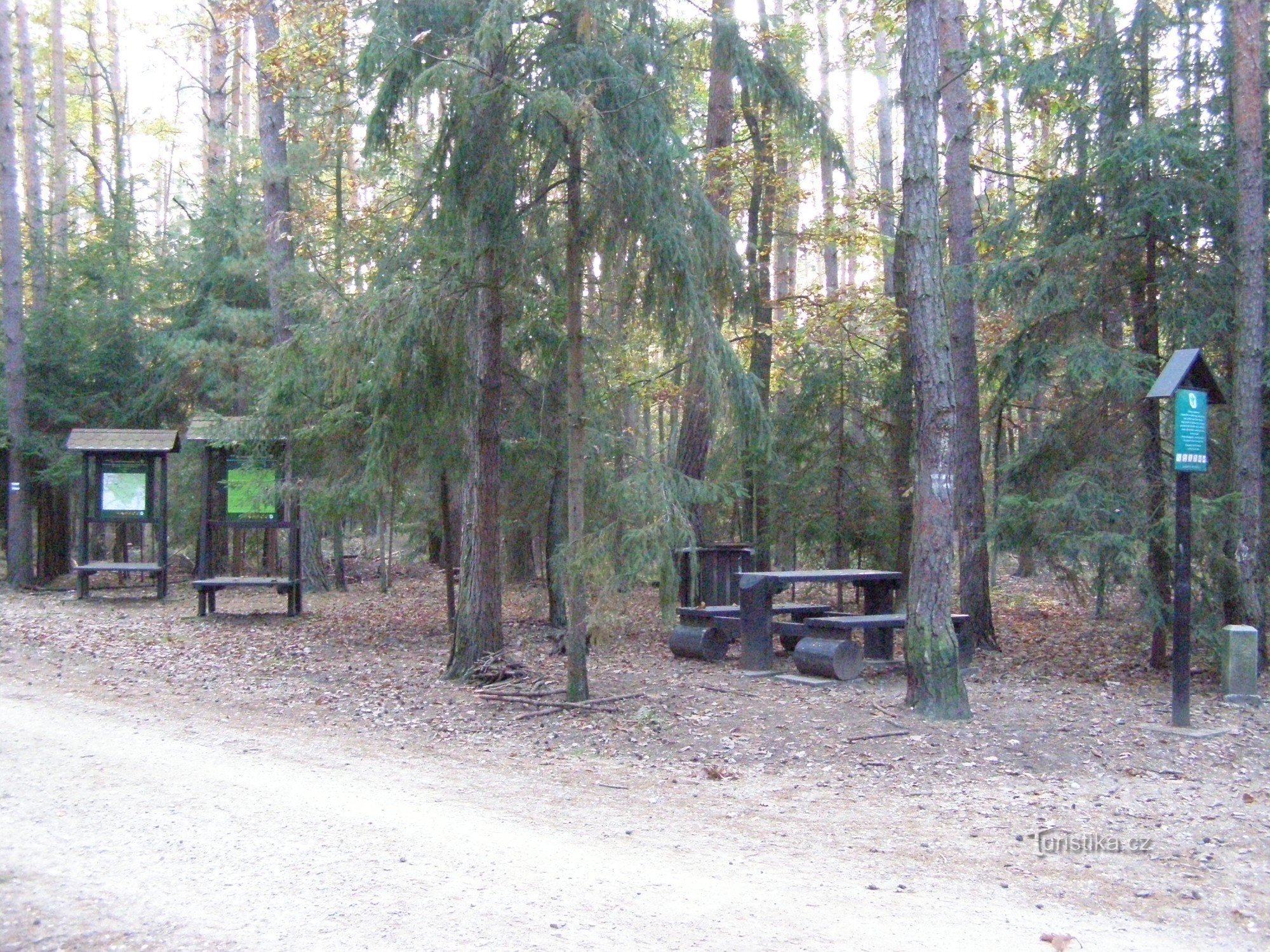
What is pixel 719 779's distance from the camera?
7469mm

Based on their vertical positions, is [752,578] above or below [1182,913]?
above

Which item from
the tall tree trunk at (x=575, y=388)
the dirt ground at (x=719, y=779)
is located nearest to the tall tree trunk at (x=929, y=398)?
the dirt ground at (x=719, y=779)

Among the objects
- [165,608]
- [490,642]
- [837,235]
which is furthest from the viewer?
[165,608]

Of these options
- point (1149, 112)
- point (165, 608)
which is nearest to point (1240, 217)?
point (1149, 112)

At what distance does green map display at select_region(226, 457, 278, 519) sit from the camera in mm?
15555

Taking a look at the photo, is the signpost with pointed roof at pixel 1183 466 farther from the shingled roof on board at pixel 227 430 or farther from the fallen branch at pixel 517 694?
the shingled roof on board at pixel 227 430

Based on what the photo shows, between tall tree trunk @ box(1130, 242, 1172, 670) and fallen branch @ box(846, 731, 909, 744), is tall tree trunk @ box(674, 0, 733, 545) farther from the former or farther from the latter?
fallen branch @ box(846, 731, 909, 744)

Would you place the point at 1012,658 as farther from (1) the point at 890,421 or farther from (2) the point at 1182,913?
(2) the point at 1182,913

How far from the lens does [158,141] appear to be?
38.9 m

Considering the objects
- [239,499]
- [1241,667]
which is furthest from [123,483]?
[1241,667]

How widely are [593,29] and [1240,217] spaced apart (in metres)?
7.19

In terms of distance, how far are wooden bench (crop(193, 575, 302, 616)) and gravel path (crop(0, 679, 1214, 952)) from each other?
27.9ft

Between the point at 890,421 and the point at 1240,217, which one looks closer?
the point at 1240,217

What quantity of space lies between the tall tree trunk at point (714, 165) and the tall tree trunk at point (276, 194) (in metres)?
6.10
